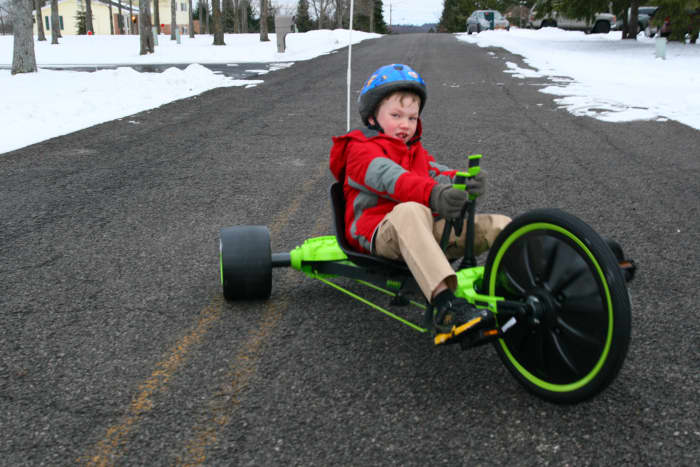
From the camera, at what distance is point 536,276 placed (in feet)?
8.30

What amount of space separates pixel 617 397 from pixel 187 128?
7750 millimetres

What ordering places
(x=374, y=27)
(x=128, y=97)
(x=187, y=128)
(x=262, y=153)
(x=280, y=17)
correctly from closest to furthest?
(x=262, y=153), (x=187, y=128), (x=128, y=97), (x=280, y=17), (x=374, y=27)

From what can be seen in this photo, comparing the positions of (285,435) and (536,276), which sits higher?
(536,276)

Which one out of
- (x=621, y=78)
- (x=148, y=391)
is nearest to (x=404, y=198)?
(x=148, y=391)

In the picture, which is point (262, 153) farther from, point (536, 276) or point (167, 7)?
point (167, 7)

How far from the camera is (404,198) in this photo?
289cm

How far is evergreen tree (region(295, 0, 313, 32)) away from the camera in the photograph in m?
79.5

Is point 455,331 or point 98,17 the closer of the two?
point 455,331

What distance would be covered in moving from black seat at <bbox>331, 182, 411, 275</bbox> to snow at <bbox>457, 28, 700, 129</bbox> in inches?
290

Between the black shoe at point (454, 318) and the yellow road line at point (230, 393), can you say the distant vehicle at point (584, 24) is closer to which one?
the yellow road line at point (230, 393)

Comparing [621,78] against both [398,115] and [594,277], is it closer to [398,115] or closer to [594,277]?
[398,115]

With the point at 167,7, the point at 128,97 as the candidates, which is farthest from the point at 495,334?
the point at 167,7

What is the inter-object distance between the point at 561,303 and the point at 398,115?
129 centimetres

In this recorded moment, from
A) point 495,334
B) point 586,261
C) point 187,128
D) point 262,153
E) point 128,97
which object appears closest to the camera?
point 586,261
